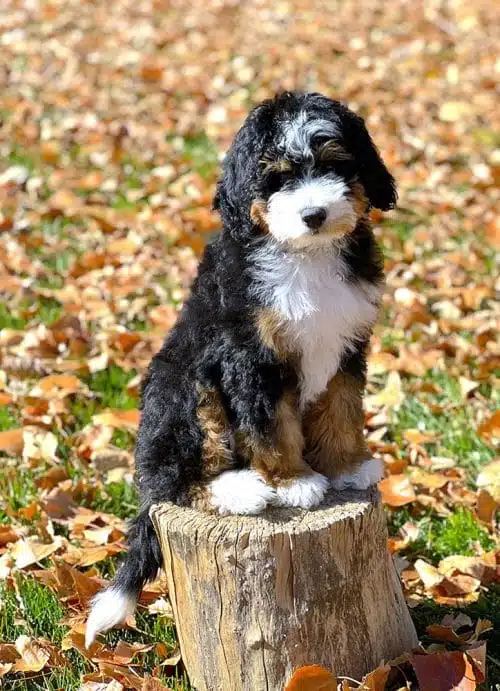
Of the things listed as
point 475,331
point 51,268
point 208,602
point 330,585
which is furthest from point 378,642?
point 51,268

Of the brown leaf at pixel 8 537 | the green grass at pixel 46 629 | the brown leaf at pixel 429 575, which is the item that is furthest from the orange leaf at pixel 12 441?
the brown leaf at pixel 429 575

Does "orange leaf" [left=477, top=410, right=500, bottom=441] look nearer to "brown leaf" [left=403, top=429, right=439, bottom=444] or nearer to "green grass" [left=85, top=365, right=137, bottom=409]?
"brown leaf" [left=403, top=429, right=439, bottom=444]

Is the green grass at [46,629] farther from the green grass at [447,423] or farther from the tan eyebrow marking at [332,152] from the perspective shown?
the tan eyebrow marking at [332,152]

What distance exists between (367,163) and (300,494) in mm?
1139

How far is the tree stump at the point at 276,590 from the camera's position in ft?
10.9

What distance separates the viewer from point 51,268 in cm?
704

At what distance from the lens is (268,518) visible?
3391mm

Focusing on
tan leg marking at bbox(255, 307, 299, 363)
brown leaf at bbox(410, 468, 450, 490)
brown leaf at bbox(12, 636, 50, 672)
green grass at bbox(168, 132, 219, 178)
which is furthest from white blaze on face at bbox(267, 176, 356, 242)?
green grass at bbox(168, 132, 219, 178)

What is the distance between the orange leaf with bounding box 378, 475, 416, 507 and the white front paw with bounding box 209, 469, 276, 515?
1300 mm

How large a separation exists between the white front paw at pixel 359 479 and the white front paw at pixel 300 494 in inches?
7.3

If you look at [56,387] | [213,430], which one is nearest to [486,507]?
[213,430]

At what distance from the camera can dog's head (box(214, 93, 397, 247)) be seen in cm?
312

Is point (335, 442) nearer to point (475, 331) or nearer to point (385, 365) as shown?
point (385, 365)

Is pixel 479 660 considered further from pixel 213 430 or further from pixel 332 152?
pixel 332 152
